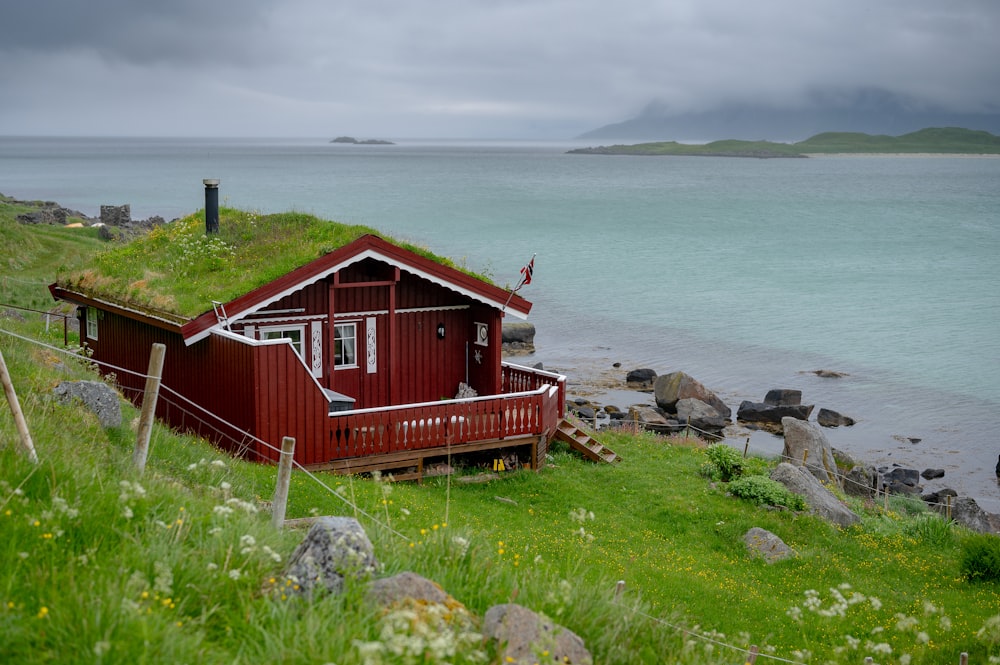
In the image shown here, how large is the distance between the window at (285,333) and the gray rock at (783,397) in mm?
24271

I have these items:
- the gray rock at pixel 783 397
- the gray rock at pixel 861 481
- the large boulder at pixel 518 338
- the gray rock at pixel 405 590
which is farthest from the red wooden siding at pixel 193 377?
the large boulder at pixel 518 338

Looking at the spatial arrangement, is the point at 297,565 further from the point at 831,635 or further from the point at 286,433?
the point at 286,433

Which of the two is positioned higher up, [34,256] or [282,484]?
[282,484]

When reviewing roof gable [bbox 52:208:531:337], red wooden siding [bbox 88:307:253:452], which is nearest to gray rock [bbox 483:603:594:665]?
red wooden siding [bbox 88:307:253:452]

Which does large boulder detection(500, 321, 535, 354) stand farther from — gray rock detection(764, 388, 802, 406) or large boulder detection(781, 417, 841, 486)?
large boulder detection(781, 417, 841, 486)

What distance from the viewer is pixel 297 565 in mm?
8422

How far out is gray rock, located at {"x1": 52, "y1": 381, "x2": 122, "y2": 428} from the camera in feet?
49.1

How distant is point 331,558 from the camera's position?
27.8 feet

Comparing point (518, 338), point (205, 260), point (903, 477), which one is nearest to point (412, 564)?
point (205, 260)

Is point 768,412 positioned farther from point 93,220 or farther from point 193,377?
point 93,220

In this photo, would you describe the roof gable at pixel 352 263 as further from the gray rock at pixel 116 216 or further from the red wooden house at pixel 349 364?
the gray rock at pixel 116 216

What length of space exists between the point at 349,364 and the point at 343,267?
8.68 feet

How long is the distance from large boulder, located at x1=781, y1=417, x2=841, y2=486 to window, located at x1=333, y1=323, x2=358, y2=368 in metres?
13.8

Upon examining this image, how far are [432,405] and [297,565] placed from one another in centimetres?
1312
